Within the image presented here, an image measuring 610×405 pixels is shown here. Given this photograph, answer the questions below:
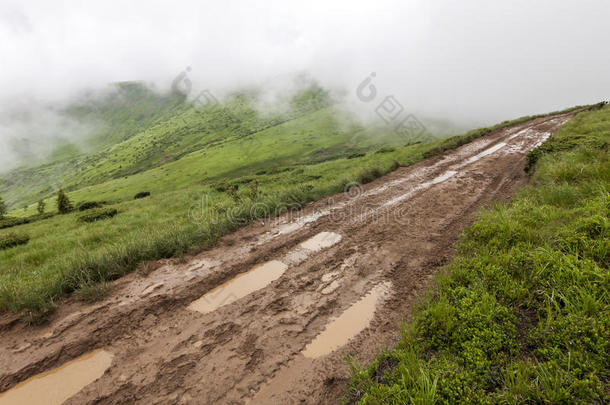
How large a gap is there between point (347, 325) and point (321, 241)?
3.62 meters

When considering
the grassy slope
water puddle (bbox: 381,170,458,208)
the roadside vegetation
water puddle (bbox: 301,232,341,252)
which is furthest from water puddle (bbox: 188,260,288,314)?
water puddle (bbox: 381,170,458,208)

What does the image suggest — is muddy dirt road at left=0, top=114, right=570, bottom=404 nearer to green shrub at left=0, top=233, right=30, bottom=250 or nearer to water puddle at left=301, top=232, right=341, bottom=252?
water puddle at left=301, top=232, right=341, bottom=252

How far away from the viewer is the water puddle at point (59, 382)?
403 cm

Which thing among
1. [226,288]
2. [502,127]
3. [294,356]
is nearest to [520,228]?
[294,356]

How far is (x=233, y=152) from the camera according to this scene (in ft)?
302

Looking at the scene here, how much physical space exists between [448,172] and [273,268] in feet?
42.9

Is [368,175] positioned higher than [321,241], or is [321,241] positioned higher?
[368,175]

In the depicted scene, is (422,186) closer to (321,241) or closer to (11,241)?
(321,241)

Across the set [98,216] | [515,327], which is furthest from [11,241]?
[515,327]

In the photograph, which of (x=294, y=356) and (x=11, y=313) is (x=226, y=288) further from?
(x=11, y=313)

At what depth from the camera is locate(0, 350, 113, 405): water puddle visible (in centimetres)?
403

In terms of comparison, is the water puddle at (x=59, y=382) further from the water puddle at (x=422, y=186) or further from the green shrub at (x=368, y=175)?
the green shrub at (x=368, y=175)

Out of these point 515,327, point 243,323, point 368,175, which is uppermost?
point 368,175

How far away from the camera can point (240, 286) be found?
21.4 feet
